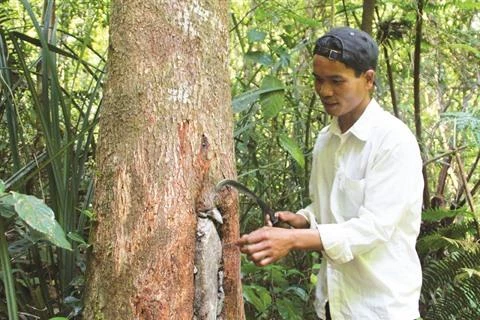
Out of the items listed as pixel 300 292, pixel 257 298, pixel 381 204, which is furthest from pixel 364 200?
pixel 300 292

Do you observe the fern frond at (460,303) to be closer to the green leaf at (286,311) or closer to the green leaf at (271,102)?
the green leaf at (286,311)

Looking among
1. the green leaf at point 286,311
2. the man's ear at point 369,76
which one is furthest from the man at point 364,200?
the green leaf at point 286,311

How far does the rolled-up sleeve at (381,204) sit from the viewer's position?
1.62 metres

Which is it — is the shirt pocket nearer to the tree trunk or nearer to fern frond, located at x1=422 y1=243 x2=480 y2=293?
the tree trunk

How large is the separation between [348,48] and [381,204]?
20.6 inches

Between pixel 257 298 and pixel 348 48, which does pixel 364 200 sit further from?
pixel 257 298

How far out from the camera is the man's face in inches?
71.4

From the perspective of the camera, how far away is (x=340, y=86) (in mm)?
1829

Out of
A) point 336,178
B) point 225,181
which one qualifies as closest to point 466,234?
point 336,178

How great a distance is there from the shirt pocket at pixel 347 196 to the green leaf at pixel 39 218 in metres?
0.93

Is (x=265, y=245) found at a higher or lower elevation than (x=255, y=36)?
lower

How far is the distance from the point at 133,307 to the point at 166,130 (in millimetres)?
476

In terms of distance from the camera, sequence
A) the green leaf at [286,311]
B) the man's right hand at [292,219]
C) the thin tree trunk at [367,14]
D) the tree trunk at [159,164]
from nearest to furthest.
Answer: the tree trunk at [159,164] < the man's right hand at [292,219] < the green leaf at [286,311] < the thin tree trunk at [367,14]

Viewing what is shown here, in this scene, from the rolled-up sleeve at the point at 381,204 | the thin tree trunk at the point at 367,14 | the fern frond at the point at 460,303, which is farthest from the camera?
the thin tree trunk at the point at 367,14
